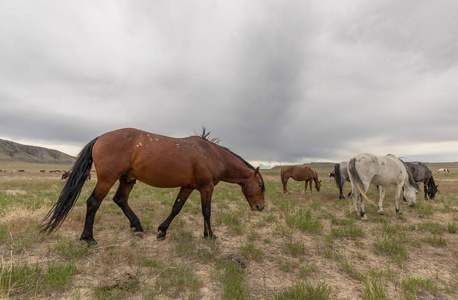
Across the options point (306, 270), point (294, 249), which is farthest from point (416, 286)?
point (294, 249)

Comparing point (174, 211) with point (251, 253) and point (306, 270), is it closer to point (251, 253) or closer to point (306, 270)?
point (251, 253)

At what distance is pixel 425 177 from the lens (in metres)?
13.6

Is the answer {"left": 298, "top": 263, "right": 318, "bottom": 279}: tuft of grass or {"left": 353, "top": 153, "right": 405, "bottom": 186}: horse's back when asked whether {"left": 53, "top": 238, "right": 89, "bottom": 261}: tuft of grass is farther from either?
{"left": 353, "top": 153, "right": 405, "bottom": 186}: horse's back

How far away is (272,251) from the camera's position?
441 centimetres

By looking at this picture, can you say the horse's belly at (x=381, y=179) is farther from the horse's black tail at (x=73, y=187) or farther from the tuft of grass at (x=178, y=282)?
the horse's black tail at (x=73, y=187)

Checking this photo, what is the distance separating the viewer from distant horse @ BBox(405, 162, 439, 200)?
1280cm

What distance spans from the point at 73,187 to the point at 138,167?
151 cm

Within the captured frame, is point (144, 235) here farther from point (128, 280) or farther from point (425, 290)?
point (425, 290)

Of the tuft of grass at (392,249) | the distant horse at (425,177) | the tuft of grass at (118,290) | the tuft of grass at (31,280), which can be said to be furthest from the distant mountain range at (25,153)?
the distant horse at (425,177)

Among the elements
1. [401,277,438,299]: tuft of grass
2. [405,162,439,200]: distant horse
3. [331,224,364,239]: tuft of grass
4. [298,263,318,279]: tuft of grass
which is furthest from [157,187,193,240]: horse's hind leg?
[405,162,439,200]: distant horse

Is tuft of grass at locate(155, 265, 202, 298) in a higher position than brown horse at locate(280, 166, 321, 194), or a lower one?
lower

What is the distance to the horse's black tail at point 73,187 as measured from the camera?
4.22 m

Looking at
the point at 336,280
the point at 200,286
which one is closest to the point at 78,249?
the point at 200,286

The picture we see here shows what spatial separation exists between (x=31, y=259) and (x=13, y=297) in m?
1.52
